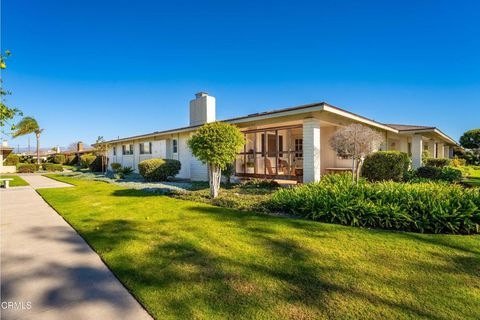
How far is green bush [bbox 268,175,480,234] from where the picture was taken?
15.7 ft

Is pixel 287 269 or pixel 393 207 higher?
pixel 393 207

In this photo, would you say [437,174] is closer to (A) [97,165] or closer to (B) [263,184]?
(B) [263,184]

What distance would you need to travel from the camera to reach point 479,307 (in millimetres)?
2428

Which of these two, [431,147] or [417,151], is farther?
[431,147]

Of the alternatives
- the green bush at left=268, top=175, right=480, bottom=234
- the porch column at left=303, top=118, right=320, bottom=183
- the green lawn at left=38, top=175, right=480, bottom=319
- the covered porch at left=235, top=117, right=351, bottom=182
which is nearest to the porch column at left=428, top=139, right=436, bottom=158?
the covered porch at left=235, top=117, right=351, bottom=182

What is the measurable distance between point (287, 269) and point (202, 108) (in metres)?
15.3

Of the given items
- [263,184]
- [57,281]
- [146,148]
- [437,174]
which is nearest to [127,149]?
[146,148]

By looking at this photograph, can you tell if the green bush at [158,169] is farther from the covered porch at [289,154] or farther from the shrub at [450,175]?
the shrub at [450,175]

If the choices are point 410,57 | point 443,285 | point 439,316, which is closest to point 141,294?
point 439,316

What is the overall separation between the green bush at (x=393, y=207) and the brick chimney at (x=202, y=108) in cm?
1183

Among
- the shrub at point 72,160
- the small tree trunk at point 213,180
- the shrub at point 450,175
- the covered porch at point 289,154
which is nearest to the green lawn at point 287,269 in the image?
the small tree trunk at point 213,180

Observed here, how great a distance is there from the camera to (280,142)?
1404cm

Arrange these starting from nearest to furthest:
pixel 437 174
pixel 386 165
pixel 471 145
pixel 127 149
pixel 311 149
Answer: pixel 311 149 < pixel 386 165 < pixel 437 174 < pixel 127 149 < pixel 471 145

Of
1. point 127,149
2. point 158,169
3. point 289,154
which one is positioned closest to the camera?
point 289,154
